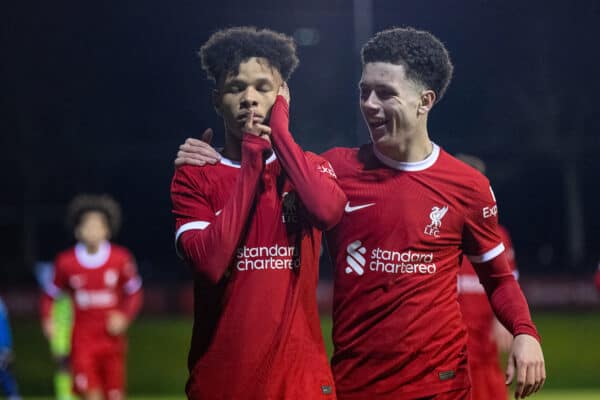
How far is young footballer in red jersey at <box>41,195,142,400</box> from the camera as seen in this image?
8.00 meters

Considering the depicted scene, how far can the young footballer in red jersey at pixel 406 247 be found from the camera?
330 cm

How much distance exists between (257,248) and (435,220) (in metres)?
0.75

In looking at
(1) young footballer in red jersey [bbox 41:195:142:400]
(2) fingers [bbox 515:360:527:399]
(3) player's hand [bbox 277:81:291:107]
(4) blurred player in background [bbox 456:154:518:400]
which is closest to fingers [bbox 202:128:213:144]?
(3) player's hand [bbox 277:81:291:107]

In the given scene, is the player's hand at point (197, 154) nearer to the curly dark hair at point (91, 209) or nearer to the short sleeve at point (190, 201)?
the short sleeve at point (190, 201)

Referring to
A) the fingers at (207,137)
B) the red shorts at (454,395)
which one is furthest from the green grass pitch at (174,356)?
the fingers at (207,137)

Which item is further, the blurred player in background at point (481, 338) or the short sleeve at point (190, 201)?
the blurred player in background at point (481, 338)

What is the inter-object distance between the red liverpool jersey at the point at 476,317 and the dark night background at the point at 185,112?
234 inches

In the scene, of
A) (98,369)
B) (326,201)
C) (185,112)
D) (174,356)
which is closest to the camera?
(326,201)

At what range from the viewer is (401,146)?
3.40 meters

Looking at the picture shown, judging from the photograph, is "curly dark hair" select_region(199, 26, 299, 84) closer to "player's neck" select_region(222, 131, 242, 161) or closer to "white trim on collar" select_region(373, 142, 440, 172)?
"player's neck" select_region(222, 131, 242, 161)

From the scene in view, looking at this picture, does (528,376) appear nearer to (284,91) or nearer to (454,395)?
(454,395)

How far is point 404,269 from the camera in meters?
3.31

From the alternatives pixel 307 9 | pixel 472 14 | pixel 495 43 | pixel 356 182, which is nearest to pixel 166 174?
pixel 307 9

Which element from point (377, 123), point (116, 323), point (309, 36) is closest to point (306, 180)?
point (377, 123)
